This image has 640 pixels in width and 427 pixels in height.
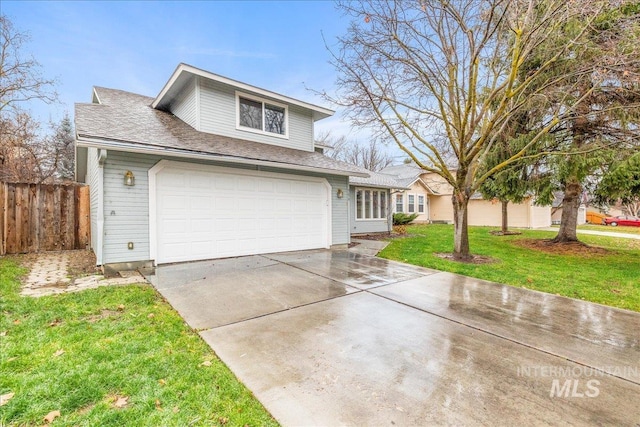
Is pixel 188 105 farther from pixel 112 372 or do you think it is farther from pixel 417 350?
pixel 417 350

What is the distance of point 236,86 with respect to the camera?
8.58m

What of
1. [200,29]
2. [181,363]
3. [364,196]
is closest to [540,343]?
[181,363]

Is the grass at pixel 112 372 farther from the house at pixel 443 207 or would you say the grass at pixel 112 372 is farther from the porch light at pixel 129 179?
the house at pixel 443 207

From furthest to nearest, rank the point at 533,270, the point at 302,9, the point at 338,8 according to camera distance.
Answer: the point at 302,9 → the point at 338,8 → the point at 533,270

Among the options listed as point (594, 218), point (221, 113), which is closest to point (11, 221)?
point (221, 113)

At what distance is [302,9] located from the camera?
1033cm

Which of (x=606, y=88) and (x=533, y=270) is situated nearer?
(x=533, y=270)

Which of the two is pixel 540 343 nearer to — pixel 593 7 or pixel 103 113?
pixel 593 7

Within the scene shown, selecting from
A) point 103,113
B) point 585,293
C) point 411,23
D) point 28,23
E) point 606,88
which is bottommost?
point 585,293

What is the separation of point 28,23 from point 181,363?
606 inches

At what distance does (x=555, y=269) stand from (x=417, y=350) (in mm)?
6505

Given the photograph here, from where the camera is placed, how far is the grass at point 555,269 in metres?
5.31

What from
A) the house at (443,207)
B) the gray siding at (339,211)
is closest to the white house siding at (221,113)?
the gray siding at (339,211)

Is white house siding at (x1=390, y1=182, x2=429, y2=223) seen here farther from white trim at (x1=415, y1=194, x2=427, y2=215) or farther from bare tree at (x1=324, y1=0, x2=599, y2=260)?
bare tree at (x1=324, y1=0, x2=599, y2=260)
